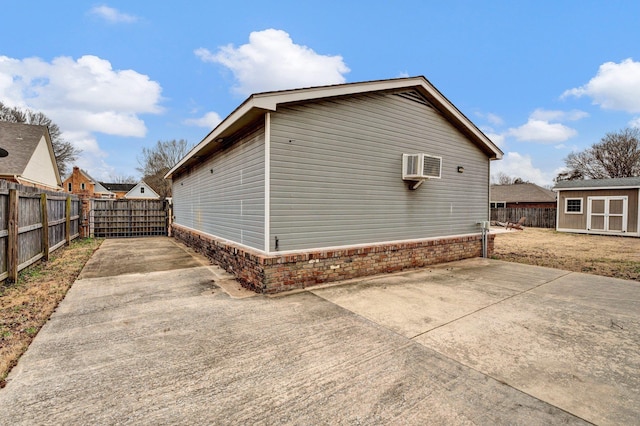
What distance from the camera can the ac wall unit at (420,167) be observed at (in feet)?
20.5

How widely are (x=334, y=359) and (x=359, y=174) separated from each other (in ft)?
12.7

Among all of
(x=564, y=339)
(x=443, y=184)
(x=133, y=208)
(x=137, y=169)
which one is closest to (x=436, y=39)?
(x=443, y=184)

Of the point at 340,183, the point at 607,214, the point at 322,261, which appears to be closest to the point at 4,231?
the point at 322,261

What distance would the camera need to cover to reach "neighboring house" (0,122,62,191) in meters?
14.3

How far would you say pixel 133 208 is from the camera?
14023 mm

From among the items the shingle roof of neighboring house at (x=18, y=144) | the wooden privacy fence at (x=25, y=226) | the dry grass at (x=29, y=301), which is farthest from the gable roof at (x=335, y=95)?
the shingle roof of neighboring house at (x=18, y=144)

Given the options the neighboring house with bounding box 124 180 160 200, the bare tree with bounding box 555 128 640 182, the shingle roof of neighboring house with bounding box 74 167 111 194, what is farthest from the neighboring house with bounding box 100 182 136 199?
the bare tree with bounding box 555 128 640 182

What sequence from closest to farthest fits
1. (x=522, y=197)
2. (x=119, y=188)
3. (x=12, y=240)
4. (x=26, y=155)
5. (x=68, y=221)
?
(x=12, y=240) → (x=68, y=221) → (x=26, y=155) → (x=522, y=197) → (x=119, y=188)

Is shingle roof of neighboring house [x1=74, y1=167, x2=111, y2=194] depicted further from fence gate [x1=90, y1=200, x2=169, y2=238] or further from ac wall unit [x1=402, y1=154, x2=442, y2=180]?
ac wall unit [x1=402, y1=154, x2=442, y2=180]

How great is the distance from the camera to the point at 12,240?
5.01 metres

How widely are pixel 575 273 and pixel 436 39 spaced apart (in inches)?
339

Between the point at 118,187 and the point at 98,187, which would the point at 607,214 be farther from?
the point at 118,187

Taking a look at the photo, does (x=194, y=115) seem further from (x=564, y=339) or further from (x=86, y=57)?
(x=564, y=339)

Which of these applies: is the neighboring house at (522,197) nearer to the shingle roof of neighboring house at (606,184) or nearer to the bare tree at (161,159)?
the shingle roof of neighboring house at (606,184)
